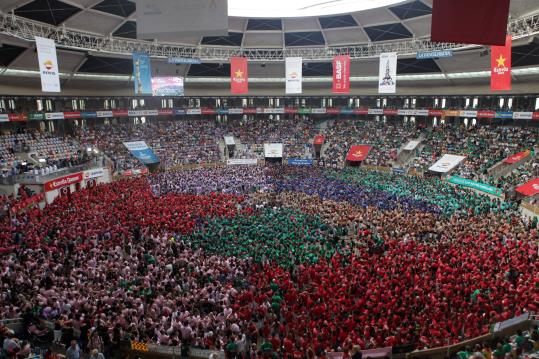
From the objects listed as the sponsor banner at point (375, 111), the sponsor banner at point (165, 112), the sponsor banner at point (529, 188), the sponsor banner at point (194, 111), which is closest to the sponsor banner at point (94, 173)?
the sponsor banner at point (165, 112)

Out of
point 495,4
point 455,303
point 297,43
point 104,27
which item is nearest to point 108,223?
point 455,303

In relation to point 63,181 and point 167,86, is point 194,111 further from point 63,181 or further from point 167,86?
point 63,181

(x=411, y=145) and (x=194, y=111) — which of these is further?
(x=194, y=111)

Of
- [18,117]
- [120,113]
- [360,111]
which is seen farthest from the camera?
[360,111]

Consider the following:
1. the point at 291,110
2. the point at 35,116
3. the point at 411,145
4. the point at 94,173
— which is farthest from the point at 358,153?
the point at 35,116

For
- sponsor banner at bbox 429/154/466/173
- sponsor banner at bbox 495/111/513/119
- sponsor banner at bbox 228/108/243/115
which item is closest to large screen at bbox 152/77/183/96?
sponsor banner at bbox 228/108/243/115

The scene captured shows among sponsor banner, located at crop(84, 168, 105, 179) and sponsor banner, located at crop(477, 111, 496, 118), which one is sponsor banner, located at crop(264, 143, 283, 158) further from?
sponsor banner, located at crop(477, 111, 496, 118)

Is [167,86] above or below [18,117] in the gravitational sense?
above
